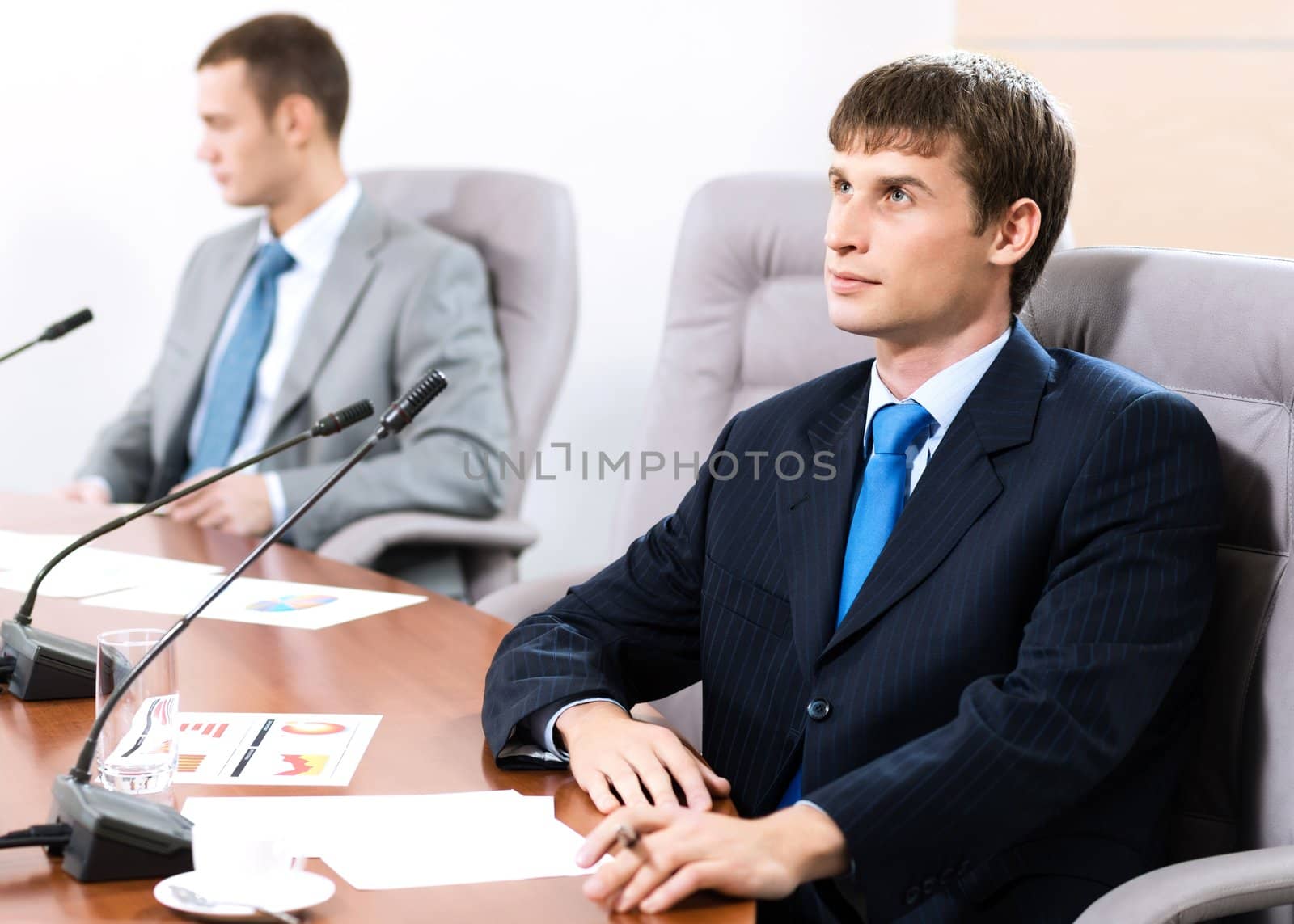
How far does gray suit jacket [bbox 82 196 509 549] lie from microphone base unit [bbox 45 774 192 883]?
4.76 ft

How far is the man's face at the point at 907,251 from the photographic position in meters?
1.32

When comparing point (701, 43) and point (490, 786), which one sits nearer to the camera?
point (490, 786)

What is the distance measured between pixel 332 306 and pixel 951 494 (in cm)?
166

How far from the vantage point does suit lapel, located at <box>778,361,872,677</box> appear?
123 centimetres

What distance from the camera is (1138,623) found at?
1059mm

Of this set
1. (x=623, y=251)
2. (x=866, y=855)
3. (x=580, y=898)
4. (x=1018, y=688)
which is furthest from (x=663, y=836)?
(x=623, y=251)

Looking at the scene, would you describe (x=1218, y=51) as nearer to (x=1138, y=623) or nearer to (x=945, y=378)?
(x=945, y=378)

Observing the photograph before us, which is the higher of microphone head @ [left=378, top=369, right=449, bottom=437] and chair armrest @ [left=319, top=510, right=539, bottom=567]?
microphone head @ [left=378, top=369, right=449, bottom=437]

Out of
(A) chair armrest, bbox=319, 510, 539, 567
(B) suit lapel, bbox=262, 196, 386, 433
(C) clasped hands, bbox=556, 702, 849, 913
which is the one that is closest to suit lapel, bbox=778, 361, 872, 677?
(C) clasped hands, bbox=556, 702, 849, 913

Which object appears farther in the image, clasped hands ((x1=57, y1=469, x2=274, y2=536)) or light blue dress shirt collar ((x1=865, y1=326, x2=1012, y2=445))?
clasped hands ((x1=57, y1=469, x2=274, y2=536))

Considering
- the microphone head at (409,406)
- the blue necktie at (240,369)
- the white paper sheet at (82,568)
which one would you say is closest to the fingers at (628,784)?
the microphone head at (409,406)

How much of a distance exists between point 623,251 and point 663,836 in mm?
2611

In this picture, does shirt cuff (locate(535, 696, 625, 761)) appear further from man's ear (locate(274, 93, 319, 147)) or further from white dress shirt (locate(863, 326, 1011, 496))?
man's ear (locate(274, 93, 319, 147))

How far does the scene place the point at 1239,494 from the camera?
1.24m
